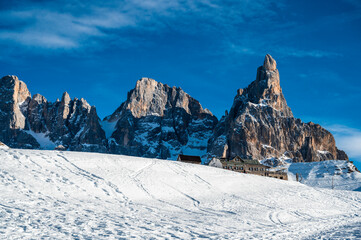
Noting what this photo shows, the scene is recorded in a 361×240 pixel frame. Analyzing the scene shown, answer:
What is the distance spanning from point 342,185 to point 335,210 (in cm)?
5697

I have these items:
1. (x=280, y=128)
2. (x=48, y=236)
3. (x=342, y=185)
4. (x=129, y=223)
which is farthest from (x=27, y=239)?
(x=280, y=128)

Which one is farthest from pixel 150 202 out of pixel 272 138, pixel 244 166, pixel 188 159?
pixel 272 138

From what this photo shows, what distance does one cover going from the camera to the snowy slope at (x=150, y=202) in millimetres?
21188

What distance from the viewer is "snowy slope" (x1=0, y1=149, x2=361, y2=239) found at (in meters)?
21.2

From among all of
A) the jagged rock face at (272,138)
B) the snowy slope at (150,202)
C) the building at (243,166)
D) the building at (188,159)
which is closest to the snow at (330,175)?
the building at (243,166)

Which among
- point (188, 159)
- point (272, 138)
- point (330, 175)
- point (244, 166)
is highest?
point (272, 138)

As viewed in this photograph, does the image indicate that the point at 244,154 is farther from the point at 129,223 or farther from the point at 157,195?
the point at 129,223

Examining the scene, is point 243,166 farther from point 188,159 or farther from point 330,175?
point 330,175

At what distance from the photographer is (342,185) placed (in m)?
92.1

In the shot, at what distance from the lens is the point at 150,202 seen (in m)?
32.8

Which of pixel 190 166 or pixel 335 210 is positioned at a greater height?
pixel 190 166

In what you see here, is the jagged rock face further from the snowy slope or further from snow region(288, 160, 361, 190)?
the snowy slope

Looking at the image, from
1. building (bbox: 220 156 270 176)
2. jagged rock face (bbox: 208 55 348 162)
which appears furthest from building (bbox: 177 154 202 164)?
jagged rock face (bbox: 208 55 348 162)

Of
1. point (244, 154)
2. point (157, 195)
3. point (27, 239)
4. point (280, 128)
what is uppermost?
point (280, 128)
